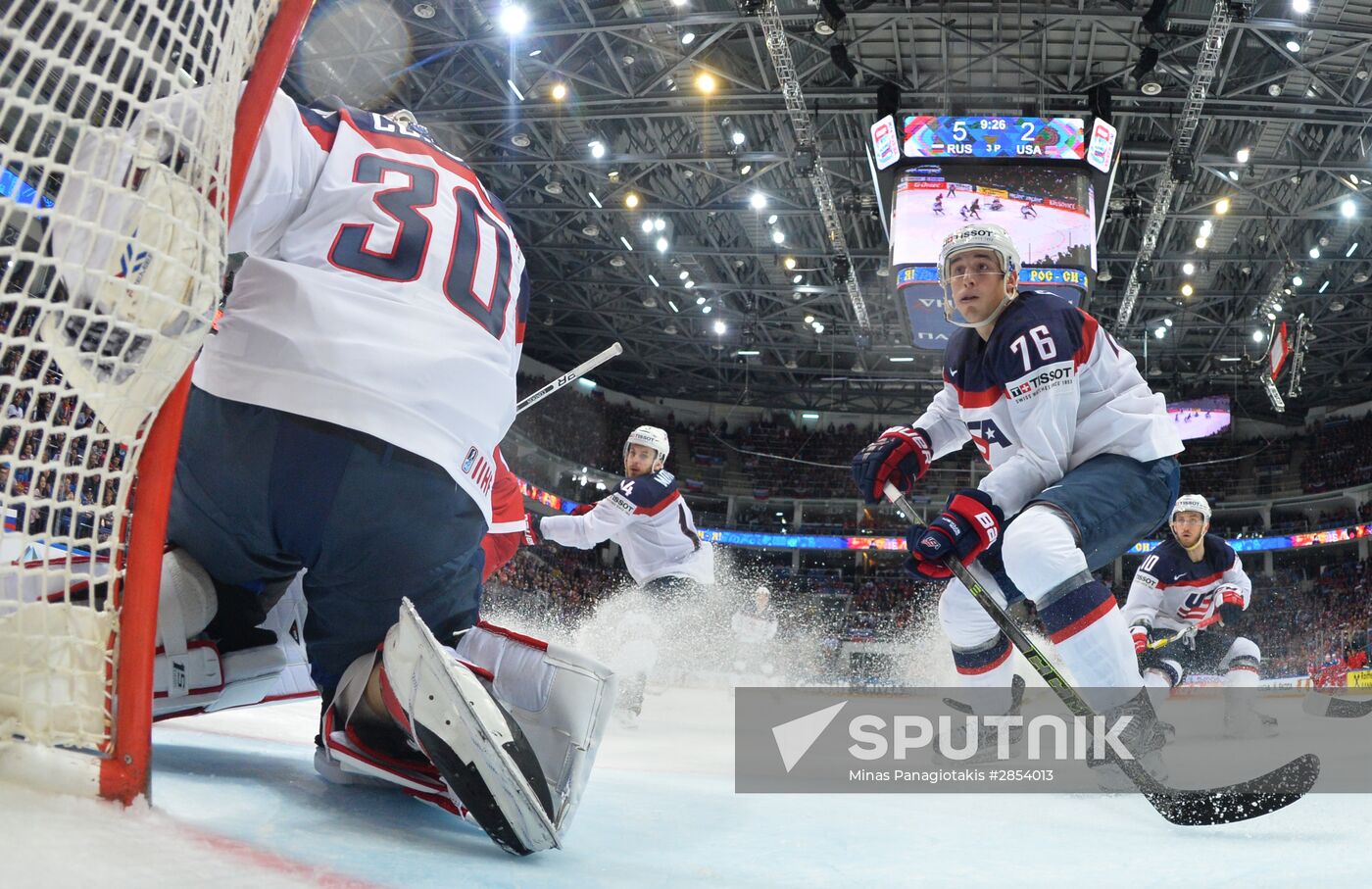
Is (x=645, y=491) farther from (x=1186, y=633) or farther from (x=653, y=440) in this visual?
(x=1186, y=633)

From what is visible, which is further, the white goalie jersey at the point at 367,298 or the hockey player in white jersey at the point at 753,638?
the hockey player in white jersey at the point at 753,638

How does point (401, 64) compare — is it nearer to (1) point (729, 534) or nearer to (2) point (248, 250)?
(2) point (248, 250)

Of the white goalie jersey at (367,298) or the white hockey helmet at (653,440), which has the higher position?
the white hockey helmet at (653,440)

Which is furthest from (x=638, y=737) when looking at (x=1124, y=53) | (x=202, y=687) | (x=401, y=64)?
(x=1124, y=53)

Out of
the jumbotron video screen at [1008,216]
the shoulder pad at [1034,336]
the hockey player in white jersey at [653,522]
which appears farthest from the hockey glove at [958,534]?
the jumbotron video screen at [1008,216]

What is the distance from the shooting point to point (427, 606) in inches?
52.4

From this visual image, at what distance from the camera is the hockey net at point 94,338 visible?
842 mm

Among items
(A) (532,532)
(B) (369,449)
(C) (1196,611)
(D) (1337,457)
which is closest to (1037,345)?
(B) (369,449)

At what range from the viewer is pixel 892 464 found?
94.1 inches

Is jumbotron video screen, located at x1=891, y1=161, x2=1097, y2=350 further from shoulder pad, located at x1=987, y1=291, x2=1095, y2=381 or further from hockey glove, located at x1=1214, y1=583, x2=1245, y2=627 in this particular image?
shoulder pad, located at x1=987, y1=291, x2=1095, y2=381

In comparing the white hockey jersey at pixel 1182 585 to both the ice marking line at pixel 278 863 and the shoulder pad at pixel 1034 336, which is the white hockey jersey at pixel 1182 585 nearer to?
the shoulder pad at pixel 1034 336

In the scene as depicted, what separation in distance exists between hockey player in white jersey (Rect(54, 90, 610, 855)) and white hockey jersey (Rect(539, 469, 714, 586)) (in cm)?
306

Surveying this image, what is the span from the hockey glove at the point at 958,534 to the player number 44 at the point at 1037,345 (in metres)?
0.31

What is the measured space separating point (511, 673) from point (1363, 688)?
14777 mm
